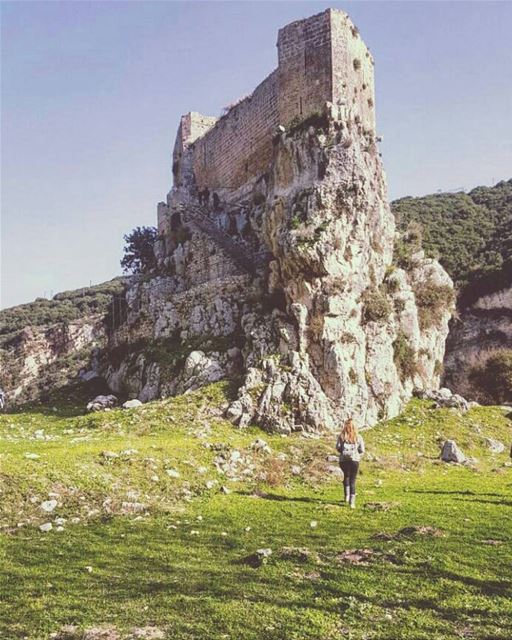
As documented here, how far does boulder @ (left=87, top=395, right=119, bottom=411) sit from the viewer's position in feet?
95.4

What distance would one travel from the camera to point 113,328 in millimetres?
38469

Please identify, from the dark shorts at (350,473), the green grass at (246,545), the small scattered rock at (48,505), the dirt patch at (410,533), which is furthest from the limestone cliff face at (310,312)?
the dirt patch at (410,533)

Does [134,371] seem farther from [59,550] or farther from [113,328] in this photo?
[59,550]

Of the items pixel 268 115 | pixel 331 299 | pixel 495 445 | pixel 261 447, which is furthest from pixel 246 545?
pixel 268 115

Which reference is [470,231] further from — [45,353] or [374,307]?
[45,353]

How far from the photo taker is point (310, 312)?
85.8 ft

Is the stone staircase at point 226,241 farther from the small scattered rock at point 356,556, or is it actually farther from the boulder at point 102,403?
the small scattered rock at point 356,556

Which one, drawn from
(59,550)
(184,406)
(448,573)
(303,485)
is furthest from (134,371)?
(448,573)

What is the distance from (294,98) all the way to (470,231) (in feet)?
149

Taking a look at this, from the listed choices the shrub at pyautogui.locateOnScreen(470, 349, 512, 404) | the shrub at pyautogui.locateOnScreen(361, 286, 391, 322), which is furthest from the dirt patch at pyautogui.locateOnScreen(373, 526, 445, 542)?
the shrub at pyautogui.locateOnScreen(470, 349, 512, 404)

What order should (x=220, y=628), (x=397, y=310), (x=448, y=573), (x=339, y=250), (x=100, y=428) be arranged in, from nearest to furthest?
(x=220, y=628) → (x=448, y=573) → (x=100, y=428) → (x=339, y=250) → (x=397, y=310)

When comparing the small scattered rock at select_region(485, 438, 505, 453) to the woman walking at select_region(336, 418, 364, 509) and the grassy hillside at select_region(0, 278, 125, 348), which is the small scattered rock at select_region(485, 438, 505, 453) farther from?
the grassy hillside at select_region(0, 278, 125, 348)

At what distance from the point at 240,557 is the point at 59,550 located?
2.76 meters

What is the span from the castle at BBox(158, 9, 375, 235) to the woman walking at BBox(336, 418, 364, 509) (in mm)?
19209
